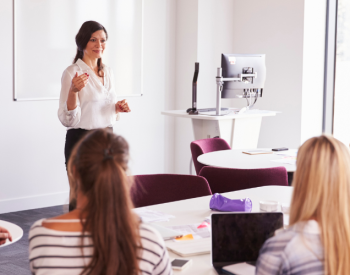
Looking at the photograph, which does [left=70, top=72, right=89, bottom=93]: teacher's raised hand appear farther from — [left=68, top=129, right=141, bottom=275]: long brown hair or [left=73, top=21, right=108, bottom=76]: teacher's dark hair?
[left=68, top=129, right=141, bottom=275]: long brown hair

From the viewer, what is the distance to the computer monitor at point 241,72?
4656 millimetres

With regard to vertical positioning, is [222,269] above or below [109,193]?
below

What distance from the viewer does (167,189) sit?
256cm

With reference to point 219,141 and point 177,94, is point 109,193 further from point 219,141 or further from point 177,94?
point 177,94

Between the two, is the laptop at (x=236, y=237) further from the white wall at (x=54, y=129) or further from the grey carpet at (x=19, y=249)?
the white wall at (x=54, y=129)

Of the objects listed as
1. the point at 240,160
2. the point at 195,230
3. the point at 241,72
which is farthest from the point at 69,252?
the point at 241,72

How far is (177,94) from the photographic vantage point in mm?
6117

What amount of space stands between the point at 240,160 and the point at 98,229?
2366 millimetres

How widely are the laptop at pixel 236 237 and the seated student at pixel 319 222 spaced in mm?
320

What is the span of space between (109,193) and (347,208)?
58 centimetres

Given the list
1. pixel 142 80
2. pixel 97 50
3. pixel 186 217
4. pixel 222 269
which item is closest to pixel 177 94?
pixel 142 80

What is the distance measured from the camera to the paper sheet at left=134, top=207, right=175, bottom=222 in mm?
2027

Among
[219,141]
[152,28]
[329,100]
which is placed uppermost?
[152,28]

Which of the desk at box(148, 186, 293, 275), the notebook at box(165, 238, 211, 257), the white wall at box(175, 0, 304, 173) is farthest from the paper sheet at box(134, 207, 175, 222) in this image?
the white wall at box(175, 0, 304, 173)
